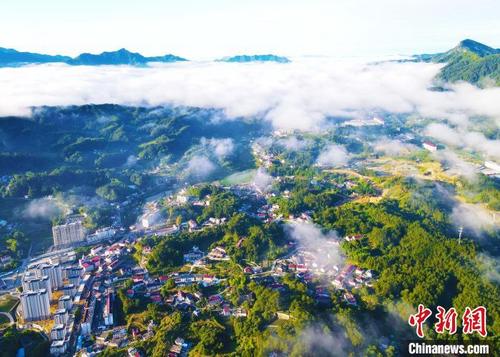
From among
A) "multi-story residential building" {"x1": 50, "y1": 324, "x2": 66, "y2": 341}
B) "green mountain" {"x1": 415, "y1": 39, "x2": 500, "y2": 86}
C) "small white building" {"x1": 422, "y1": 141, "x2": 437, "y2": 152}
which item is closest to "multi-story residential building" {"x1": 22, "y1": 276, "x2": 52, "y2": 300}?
"multi-story residential building" {"x1": 50, "y1": 324, "x2": 66, "y2": 341}

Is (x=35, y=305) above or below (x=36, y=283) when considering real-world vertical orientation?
below

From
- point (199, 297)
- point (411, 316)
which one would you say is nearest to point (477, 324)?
point (411, 316)

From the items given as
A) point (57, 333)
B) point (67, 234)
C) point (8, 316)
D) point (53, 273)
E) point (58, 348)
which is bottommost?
point (8, 316)

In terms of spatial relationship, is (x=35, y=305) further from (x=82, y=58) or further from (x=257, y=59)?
(x=257, y=59)

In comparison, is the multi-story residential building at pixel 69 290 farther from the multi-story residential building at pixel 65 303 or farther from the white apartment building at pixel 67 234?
the white apartment building at pixel 67 234

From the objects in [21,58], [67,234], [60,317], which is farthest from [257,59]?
[60,317]

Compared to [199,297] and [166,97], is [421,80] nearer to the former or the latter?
[166,97]
